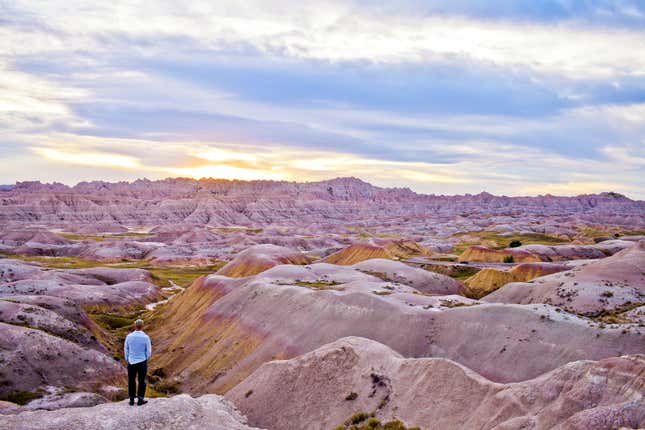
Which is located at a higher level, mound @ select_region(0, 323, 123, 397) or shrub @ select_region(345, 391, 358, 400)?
shrub @ select_region(345, 391, 358, 400)

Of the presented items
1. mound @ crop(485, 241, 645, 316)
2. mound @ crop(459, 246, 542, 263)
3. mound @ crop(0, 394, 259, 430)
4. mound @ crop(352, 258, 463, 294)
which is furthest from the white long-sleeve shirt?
mound @ crop(459, 246, 542, 263)

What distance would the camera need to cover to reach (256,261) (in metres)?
81.5

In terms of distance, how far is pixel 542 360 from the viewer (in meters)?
27.1

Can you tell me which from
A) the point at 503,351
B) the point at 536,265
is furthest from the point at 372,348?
the point at 536,265

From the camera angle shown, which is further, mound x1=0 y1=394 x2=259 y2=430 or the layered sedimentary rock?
the layered sedimentary rock

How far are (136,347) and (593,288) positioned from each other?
4634cm

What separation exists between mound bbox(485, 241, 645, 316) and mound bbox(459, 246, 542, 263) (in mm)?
33035

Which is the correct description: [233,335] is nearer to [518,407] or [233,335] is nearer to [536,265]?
[518,407]

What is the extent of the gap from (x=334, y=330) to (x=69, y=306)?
961 inches

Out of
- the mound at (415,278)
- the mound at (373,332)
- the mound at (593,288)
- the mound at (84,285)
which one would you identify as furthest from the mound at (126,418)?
the mound at (415,278)

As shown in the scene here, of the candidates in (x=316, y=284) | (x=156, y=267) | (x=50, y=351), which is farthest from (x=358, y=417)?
(x=156, y=267)

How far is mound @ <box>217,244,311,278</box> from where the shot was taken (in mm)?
79875

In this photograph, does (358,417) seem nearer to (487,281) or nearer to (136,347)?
(136,347)

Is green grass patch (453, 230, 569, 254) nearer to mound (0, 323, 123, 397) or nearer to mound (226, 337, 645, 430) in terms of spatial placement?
mound (0, 323, 123, 397)
